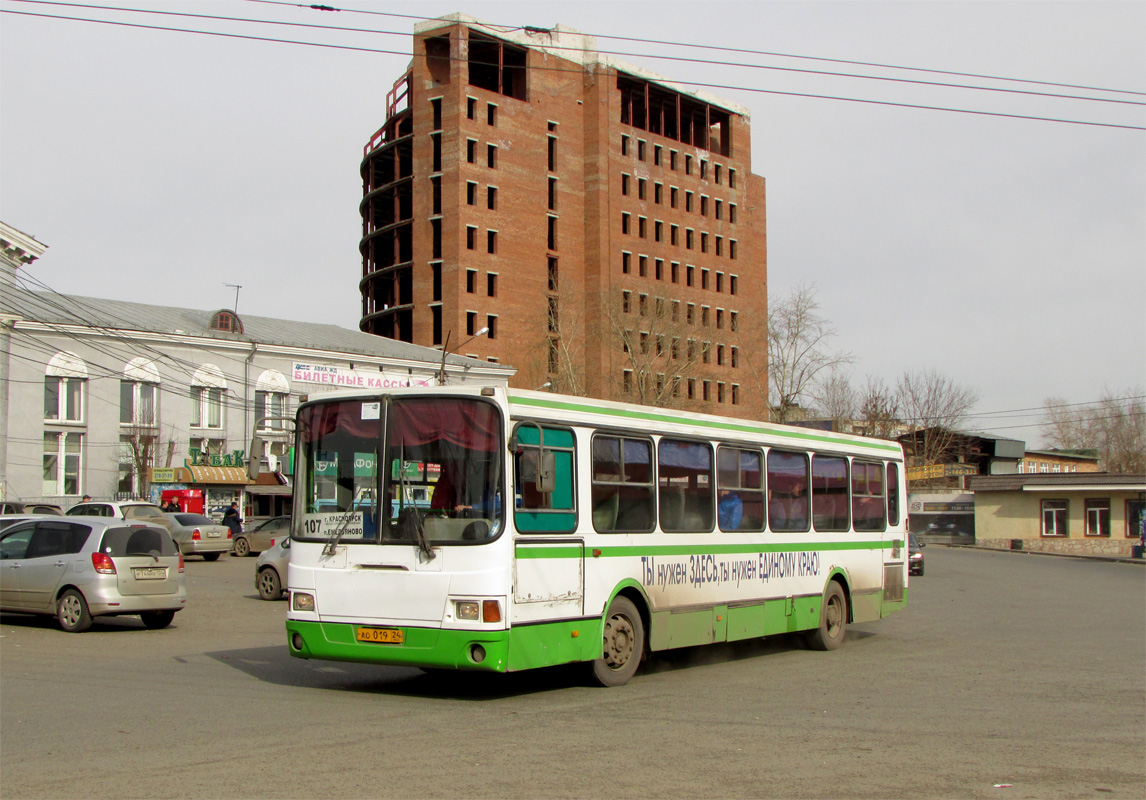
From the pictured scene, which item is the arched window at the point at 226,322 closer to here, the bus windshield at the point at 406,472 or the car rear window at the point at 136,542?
the car rear window at the point at 136,542

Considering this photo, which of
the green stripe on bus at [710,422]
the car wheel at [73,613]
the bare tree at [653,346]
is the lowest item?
the car wheel at [73,613]

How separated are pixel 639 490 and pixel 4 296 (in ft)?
158

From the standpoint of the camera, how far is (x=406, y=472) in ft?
33.8

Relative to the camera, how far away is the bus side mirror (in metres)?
9.78

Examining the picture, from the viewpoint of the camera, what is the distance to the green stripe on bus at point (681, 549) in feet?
34.0

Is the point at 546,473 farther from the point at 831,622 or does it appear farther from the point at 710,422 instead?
the point at 831,622

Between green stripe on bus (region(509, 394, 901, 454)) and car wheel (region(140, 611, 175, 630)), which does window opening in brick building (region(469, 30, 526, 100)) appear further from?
green stripe on bus (region(509, 394, 901, 454))

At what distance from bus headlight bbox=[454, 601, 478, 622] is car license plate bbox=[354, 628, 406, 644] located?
60 centimetres

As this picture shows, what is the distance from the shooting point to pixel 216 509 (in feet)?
163

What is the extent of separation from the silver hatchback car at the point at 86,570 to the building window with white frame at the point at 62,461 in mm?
38942

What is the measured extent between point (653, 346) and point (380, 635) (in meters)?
51.5

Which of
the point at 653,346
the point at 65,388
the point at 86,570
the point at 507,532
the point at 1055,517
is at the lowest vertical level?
the point at 1055,517

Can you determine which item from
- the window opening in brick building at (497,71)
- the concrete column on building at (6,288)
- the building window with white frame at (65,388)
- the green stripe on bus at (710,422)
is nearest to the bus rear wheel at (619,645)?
the green stripe on bus at (710,422)

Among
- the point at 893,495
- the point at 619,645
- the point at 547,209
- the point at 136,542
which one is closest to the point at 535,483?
the point at 619,645
